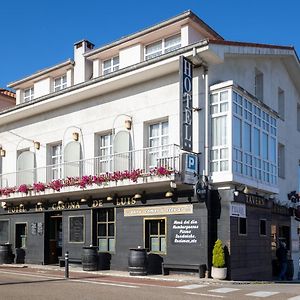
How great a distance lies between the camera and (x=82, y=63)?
76.9ft

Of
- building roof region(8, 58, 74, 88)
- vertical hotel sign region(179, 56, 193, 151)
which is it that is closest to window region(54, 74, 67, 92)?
building roof region(8, 58, 74, 88)

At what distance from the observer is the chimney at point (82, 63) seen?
23.3m

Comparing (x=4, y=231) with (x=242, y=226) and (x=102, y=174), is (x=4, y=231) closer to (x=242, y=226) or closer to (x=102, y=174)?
(x=102, y=174)

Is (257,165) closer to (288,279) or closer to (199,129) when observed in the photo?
(199,129)

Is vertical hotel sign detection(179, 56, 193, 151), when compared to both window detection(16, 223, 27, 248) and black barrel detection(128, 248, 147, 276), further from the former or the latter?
window detection(16, 223, 27, 248)

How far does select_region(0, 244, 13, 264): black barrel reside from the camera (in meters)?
23.2

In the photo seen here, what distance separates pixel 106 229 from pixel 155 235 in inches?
102

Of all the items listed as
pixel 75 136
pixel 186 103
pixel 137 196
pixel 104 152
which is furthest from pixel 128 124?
pixel 186 103

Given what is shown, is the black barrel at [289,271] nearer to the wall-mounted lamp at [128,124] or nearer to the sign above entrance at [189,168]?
the sign above entrance at [189,168]

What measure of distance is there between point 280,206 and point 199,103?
718 cm

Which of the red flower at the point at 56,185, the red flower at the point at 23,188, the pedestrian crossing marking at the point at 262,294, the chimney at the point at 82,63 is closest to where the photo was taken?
the pedestrian crossing marking at the point at 262,294

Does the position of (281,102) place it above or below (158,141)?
above

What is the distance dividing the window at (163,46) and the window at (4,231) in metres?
11.1

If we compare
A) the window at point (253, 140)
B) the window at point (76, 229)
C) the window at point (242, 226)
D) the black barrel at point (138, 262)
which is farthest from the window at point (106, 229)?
the window at point (253, 140)
